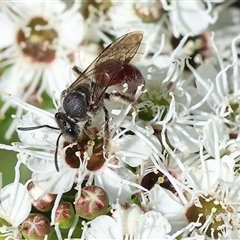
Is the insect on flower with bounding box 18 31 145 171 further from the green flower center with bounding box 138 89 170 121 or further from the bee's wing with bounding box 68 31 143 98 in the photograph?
the green flower center with bounding box 138 89 170 121

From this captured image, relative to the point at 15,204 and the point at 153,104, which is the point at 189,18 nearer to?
the point at 153,104

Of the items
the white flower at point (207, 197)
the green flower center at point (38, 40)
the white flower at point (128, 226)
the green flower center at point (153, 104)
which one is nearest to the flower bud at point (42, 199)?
the white flower at point (128, 226)

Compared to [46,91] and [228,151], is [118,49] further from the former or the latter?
[46,91]

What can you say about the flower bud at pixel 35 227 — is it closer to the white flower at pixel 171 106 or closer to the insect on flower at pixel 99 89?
the insect on flower at pixel 99 89

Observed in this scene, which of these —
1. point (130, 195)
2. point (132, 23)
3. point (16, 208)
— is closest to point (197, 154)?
point (130, 195)

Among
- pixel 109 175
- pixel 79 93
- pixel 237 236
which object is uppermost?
pixel 79 93

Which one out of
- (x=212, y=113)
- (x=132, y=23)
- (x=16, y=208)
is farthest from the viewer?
(x=132, y=23)

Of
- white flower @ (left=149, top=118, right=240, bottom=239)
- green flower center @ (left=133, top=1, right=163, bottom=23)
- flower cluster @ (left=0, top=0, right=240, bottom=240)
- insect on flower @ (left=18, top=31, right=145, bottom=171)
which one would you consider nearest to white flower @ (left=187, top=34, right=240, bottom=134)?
flower cluster @ (left=0, top=0, right=240, bottom=240)
